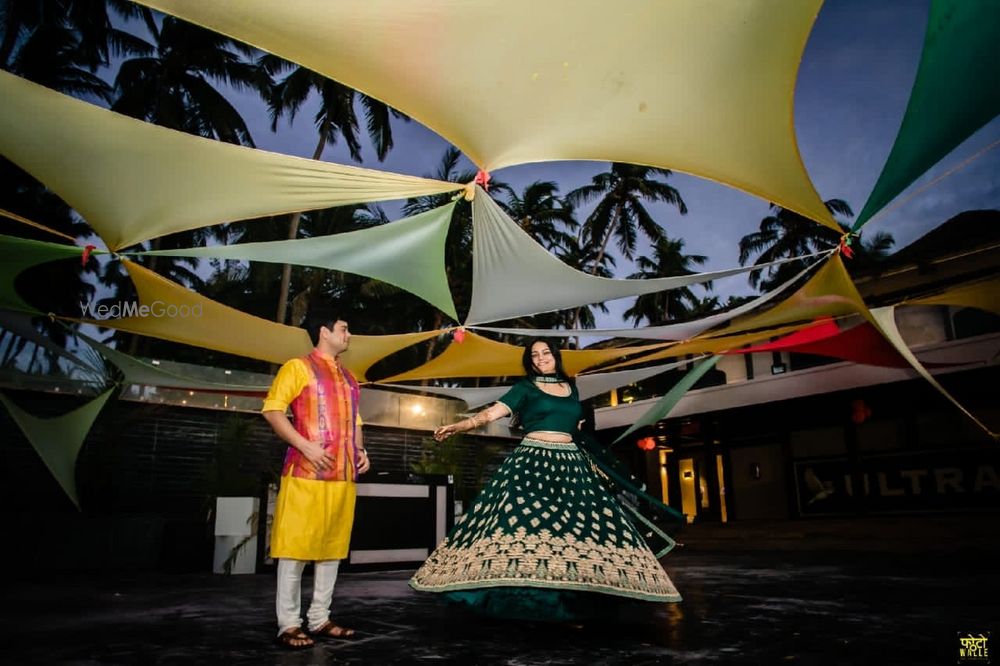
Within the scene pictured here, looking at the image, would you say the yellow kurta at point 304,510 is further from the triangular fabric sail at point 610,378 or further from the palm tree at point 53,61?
the palm tree at point 53,61

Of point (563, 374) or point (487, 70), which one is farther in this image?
point (563, 374)

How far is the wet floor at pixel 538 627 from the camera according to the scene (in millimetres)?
2549

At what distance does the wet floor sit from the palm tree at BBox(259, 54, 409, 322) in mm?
11825

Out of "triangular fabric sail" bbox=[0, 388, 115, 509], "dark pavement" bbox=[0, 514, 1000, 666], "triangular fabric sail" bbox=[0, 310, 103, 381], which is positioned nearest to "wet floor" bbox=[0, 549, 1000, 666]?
"dark pavement" bbox=[0, 514, 1000, 666]

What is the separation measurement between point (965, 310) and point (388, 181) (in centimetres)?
1204

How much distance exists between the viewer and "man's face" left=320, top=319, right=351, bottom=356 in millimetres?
3230

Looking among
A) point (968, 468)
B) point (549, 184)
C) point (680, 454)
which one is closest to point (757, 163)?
point (968, 468)

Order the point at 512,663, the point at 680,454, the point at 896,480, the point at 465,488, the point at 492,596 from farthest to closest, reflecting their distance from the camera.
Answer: the point at 680,454 → the point at 465,488 → the point at 896,480 → the point at 492,596 → the point at 512,663

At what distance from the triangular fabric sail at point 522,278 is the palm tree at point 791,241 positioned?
18.9 m

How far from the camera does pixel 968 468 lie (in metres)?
9.95

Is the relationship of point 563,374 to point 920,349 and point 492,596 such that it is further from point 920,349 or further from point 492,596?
point 920,349

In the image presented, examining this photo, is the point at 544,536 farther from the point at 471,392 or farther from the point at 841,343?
the point at 841,343

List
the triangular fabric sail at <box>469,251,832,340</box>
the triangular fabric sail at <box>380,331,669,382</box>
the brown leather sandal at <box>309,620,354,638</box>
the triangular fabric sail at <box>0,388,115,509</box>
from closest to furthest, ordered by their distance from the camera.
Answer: the brown leather sandal at <box>309,620,354,638</box>, the triangular fabric sail at <box>469,251,832,340</box>, the triangular fabric sail at <box>380,331,669,382</box>, the triangular fabric sail at <box>0,388,115,509</box>

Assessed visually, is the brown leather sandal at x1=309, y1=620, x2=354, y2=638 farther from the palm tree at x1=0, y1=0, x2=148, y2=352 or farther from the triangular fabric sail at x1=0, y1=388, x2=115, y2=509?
the palm tree at x1=0, y1=0, x2=148, y2=352
